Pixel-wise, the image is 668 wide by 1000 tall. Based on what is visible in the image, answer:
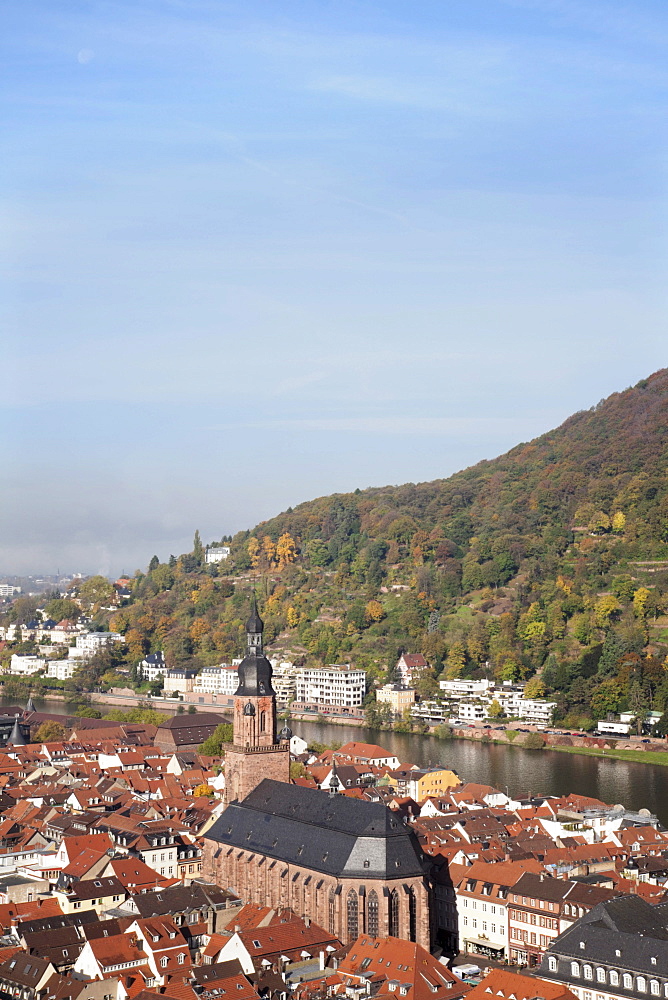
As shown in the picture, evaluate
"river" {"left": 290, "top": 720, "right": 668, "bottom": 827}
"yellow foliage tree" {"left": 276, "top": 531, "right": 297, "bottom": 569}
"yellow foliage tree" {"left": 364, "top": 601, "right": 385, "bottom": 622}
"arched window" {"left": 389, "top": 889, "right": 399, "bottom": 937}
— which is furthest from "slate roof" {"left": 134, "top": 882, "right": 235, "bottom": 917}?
"yellow foliage tree" {"left": 276, "top": 531, "right": 297, "bottom": 569}

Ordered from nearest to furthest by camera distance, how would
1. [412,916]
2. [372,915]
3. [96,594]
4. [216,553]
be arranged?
[372,915] → [412,916] → [96,594] → [216,553]

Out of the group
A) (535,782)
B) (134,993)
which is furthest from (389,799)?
(134,993)

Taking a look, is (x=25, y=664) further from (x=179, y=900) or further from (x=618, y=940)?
(x=618, y=940)

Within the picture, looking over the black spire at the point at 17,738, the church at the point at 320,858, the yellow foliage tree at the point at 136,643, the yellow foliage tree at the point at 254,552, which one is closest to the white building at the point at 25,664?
the yellow foliage tree at the point at 136,643

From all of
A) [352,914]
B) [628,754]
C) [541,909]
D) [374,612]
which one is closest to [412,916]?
[352,914]

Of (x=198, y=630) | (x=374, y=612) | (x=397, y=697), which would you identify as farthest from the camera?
(x=198, y=630)

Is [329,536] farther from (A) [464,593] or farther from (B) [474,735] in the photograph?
(B) [474,735]

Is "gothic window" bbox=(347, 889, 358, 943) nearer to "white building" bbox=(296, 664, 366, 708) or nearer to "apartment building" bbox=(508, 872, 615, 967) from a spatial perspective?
"apartment building" bbox=(508, 872, 615, 967)
